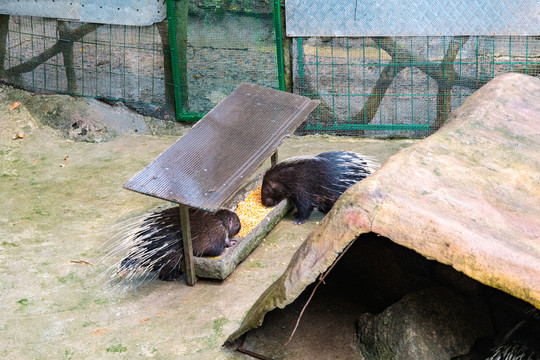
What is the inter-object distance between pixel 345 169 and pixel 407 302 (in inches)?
78.8

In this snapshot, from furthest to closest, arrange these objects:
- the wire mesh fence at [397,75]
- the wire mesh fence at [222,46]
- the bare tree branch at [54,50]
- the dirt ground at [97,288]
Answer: the bare tree branch at [54,50] → the wire mesh fence at [222,46] → the wire mesh fence at [397,75] → the dirt ground at [97,288]

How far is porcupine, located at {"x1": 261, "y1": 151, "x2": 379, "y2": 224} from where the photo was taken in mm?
→ 4984

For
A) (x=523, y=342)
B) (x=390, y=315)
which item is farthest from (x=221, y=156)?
(x=523, y=342)

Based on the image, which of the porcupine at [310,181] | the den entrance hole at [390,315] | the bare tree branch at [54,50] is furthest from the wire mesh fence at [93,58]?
the den entrance hole at [390,315]

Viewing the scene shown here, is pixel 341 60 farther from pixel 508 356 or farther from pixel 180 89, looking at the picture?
pixel 508 356

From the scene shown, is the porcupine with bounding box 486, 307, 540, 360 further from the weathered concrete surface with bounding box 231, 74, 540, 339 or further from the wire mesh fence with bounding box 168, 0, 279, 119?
the wire mesh fence with bounding box 168, 0, 279, 119

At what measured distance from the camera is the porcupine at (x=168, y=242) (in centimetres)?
402

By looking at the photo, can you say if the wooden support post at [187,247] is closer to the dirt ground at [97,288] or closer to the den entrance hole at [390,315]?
the dirt ground at [97,288]

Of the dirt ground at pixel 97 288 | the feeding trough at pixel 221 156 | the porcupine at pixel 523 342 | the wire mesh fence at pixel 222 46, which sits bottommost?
the dirt ground at pixel 97 288

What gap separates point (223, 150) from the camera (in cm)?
408

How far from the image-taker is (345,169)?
5035 millimetres

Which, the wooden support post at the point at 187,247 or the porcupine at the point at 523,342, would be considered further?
the wooden support post at the point at 187,247

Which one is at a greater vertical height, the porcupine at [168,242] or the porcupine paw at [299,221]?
the porcupine at [168,242]

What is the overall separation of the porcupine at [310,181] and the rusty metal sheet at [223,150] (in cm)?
53
